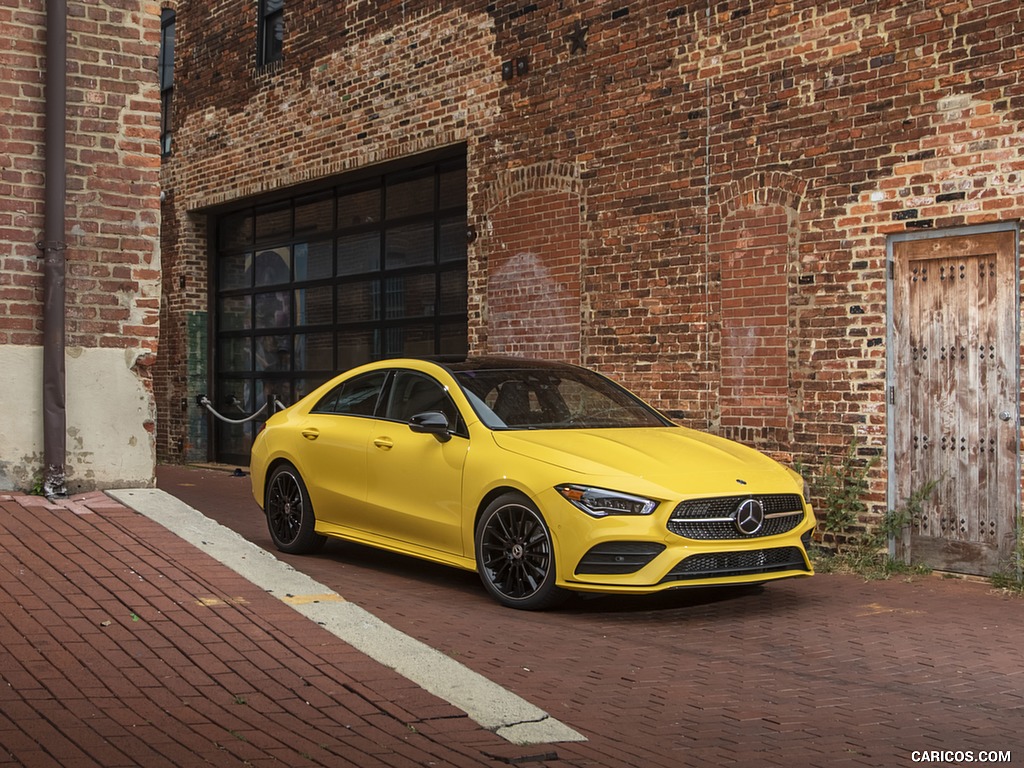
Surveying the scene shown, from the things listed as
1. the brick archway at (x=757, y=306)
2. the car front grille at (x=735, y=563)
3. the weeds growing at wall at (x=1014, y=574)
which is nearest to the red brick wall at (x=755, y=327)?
the brick archway at (x=757, y=306)

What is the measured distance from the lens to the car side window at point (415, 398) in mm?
8727

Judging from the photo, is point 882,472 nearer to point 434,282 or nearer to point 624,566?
point 624,566

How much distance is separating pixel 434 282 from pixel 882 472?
639cm

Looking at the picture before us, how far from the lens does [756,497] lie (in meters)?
7.75

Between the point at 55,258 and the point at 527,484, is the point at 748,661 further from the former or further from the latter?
the point at 55,258

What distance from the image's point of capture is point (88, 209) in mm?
8586

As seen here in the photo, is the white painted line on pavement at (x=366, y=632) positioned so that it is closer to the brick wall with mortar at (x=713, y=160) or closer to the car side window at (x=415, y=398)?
the car side window at (x=415, y=398)

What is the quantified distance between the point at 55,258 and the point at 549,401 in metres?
3.42

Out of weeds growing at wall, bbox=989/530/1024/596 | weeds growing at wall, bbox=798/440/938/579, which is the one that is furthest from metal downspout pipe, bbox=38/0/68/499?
weeds growing at wall, bbox=989/530/1024/596

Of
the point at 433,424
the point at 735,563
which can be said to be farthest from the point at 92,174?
the point at 735,563

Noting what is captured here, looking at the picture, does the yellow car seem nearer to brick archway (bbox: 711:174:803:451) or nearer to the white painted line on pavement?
the white painted line on pavement

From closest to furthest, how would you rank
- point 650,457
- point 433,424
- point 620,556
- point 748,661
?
point 748,661 → point 620,556 → point 650,457 → point 433,424

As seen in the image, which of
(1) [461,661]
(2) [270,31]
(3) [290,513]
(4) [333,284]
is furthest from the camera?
(2) [270,31]

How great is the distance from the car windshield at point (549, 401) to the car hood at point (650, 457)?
21cm
